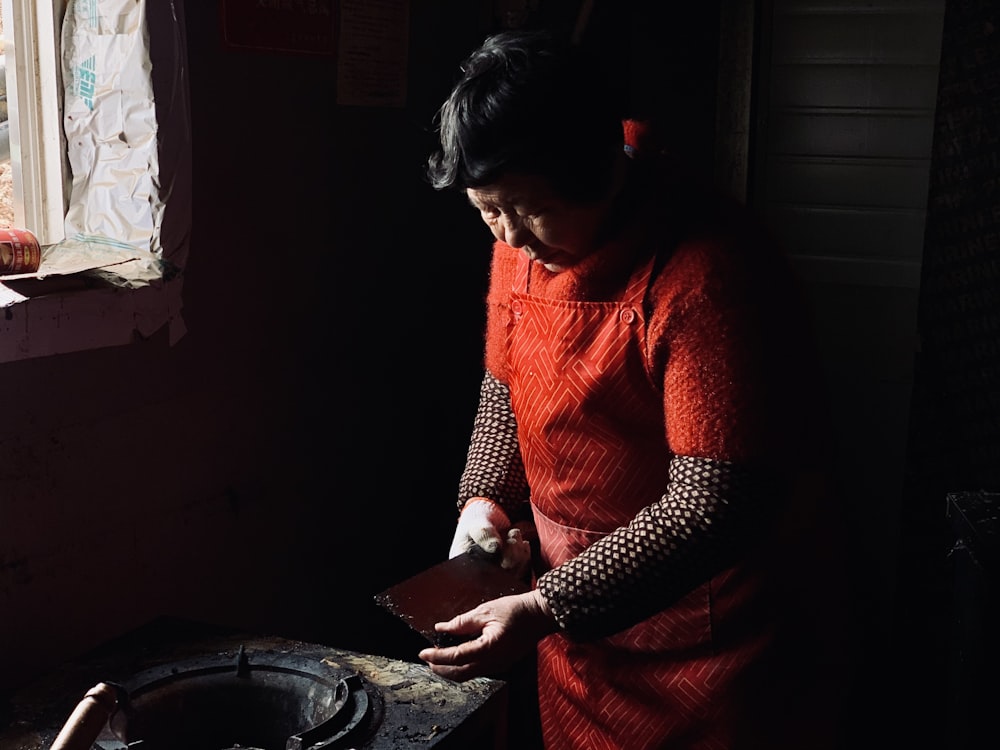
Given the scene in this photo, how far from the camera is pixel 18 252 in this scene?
1745 mm

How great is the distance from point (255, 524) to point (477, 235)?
3.25 feet

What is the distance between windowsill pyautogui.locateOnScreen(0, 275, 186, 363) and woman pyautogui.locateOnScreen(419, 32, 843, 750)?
62cm

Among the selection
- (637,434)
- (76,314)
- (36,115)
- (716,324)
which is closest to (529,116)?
(716,324)

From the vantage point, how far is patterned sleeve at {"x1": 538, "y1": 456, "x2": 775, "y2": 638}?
1385 millimetres

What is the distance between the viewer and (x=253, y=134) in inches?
84.9

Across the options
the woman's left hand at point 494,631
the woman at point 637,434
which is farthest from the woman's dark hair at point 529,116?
the woman's left hand at point 494,631

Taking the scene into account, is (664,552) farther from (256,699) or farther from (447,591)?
(256,699)

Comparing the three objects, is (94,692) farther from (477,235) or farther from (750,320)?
(477,235)

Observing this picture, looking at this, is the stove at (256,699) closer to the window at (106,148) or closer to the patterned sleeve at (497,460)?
the patterned sleeve at (497,460)

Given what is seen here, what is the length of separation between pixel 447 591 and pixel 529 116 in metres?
0.67

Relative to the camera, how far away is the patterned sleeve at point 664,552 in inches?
54.5

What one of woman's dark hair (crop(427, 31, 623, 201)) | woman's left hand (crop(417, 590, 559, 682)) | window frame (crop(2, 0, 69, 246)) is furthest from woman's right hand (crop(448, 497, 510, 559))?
window frame (crop(2, 0, 69, 246))

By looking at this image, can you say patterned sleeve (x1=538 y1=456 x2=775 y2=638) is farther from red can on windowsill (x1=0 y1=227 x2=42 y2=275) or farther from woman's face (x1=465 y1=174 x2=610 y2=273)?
red can on windowsill (x1=0 y1=227 x2=42 y2=275)

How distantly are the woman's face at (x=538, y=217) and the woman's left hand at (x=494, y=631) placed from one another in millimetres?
460
